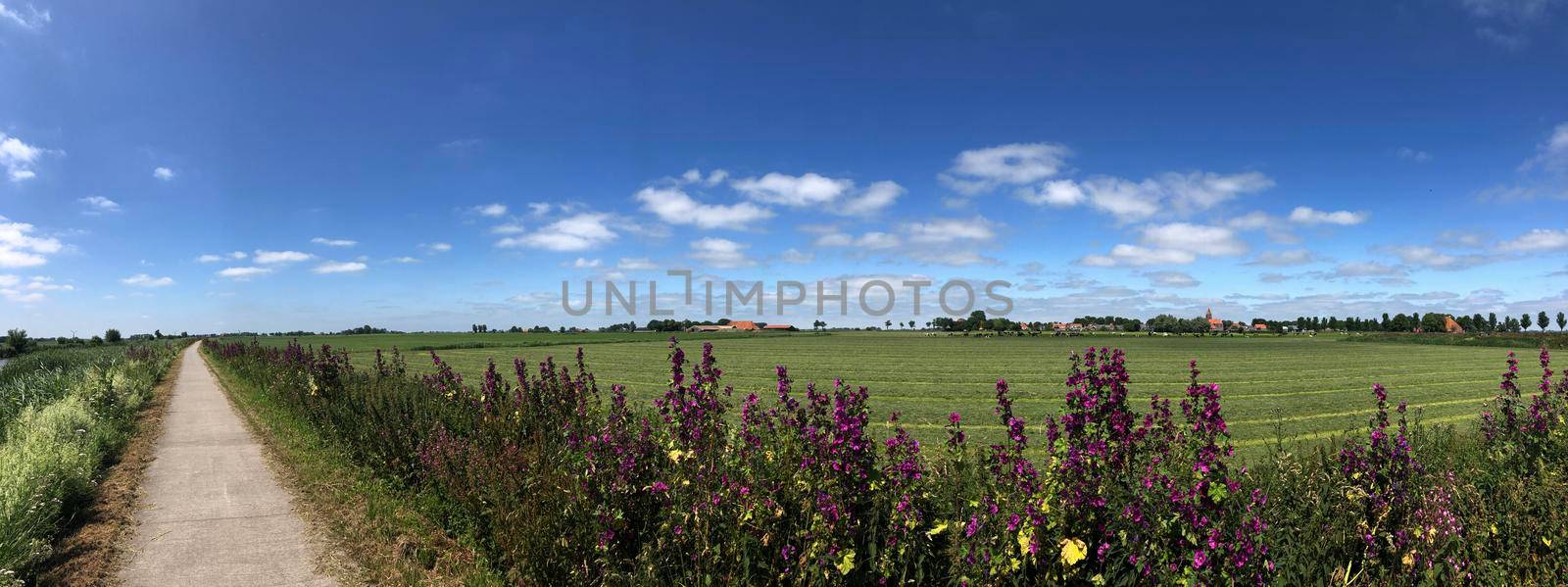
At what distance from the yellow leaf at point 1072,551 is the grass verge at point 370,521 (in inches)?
159

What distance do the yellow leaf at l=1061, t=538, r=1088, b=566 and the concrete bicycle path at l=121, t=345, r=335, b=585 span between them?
17.6 feet

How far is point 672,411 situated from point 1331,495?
4.83m

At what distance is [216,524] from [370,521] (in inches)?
62.9

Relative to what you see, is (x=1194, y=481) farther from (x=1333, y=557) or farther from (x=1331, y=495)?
(x=1331, y=495)

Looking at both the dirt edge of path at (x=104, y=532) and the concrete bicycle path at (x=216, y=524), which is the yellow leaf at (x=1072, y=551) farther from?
the dirt edge of path at (x=104, y=532)

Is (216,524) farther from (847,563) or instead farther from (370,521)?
(847,563)

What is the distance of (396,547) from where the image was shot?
5574 mm

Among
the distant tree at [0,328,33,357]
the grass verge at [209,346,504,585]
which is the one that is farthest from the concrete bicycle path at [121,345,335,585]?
the distant tree at [0,328,33,357]

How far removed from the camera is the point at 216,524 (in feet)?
20.6

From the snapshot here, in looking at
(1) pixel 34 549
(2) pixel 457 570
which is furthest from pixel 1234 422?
(1) pixel 34 549

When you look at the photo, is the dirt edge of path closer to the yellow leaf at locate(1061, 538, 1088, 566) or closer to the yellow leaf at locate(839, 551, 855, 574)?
the yellow leaf at locate(839, 551, 855, 574)

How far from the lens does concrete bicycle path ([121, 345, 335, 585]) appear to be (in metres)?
5.09

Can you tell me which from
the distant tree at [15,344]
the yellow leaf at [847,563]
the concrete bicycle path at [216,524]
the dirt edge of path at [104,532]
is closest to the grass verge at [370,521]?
the concrete bicycle path at [216,524]

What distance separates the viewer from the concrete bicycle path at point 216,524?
201 inches
